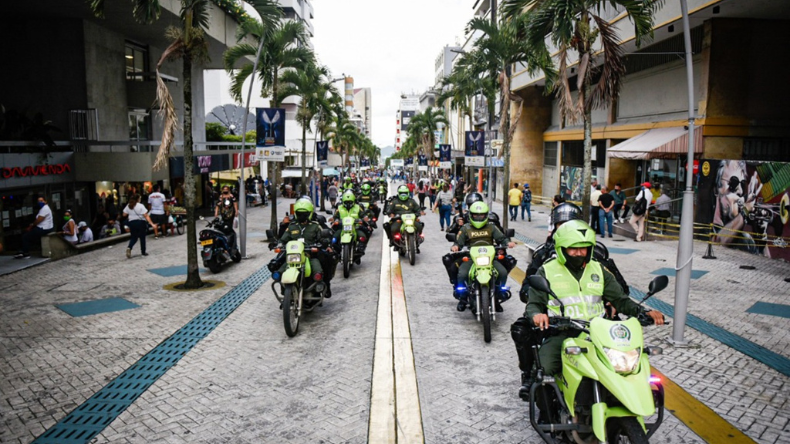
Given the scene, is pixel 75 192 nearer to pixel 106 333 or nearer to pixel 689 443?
pixel 106 333

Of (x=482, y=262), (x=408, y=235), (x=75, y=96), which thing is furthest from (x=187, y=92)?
(x=75, y=96)

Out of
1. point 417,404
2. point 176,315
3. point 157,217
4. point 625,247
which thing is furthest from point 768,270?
point 157,217

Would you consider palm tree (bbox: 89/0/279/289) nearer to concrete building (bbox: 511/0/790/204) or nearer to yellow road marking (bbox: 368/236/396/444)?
yellow road marking (bbox: 368/236/396/444)

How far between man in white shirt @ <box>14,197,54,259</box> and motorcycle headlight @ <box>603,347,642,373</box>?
15.9 m

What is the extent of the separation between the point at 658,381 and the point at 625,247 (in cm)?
1455

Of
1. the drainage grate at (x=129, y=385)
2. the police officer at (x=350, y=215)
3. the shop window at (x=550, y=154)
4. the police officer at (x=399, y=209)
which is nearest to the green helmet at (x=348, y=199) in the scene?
the police officer at (x=350, y=215)

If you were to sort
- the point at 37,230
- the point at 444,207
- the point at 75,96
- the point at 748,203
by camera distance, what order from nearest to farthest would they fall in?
the point at 37,230 → the point at 748,203 → the point at 444,207 → the point at 75,96

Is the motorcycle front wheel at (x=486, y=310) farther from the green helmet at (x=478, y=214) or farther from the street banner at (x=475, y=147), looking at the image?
the street banner at (x=475, y=147)

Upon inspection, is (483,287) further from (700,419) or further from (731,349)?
(731,349)

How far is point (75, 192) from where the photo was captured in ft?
70.9

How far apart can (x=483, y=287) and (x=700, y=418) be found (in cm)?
329

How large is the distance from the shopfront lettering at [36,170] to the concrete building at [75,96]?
0.21 feet

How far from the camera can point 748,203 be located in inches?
640

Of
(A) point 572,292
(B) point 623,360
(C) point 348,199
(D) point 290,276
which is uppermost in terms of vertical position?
(C) point 348,199
